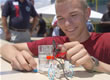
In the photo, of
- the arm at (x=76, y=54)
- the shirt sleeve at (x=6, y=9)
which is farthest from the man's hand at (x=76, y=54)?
the shirt sleeve at (x=6, y=9)

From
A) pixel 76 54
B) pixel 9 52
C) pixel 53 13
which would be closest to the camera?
pixel 76 54

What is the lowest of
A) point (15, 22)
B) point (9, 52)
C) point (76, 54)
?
point (15, 22)

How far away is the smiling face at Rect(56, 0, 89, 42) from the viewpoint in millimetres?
999

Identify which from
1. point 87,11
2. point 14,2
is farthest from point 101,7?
point 87,11

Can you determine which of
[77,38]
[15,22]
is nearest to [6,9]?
[15,22]

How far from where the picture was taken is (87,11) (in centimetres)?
117

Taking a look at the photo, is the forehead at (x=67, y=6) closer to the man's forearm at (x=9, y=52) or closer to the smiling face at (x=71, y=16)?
the smiling face at (x=71, y=16)

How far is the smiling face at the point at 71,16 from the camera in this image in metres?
1.00

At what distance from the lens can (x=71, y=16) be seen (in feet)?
3.32

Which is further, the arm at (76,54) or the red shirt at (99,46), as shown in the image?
the red shirt at (99,46)

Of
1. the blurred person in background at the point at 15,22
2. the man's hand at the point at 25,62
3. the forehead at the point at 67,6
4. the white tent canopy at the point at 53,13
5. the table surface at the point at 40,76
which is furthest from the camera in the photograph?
the white tent canopy at the point at 53,13

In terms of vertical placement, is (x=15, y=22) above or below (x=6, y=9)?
below

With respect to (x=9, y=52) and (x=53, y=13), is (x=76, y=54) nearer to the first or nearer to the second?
(x=9, y=52)

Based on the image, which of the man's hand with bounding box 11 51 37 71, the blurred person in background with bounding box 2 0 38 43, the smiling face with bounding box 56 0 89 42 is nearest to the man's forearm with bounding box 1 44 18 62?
the man's hand with bounding box 11 51 37 71
